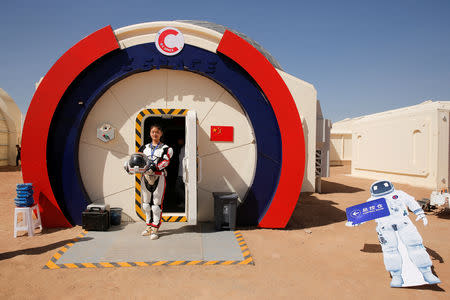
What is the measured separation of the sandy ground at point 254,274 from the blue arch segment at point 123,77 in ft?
2.22

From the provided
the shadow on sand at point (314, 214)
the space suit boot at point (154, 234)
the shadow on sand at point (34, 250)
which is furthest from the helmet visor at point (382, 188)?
the shadow on sand at point (34, 250)

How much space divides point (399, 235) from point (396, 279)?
603 millimetres

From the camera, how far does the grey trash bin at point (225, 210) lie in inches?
225

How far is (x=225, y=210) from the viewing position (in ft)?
18.9

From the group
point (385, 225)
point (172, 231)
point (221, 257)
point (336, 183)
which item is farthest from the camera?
point (336, 183)

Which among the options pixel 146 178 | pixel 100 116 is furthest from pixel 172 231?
A: pixel 100 116

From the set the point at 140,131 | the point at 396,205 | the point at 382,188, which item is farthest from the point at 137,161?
the point at 396,205

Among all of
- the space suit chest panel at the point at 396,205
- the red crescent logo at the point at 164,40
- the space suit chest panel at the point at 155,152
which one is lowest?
the space suit chest panel at the point at 396,205

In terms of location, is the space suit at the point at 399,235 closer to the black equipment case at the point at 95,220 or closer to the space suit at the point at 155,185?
the space suit at the point at 155,185

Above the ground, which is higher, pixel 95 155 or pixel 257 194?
pixel 95 155

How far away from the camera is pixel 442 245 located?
17.7 ft

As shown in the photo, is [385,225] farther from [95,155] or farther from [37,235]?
[37,235]

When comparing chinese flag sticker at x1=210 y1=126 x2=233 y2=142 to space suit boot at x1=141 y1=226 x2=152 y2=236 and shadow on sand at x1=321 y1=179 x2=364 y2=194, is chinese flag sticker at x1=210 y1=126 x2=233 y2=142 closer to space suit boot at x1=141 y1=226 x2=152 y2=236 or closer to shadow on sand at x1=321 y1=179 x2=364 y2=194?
space suit boot at x1=141 y1=226 x2=152 y2=236

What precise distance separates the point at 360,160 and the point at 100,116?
14925mm
